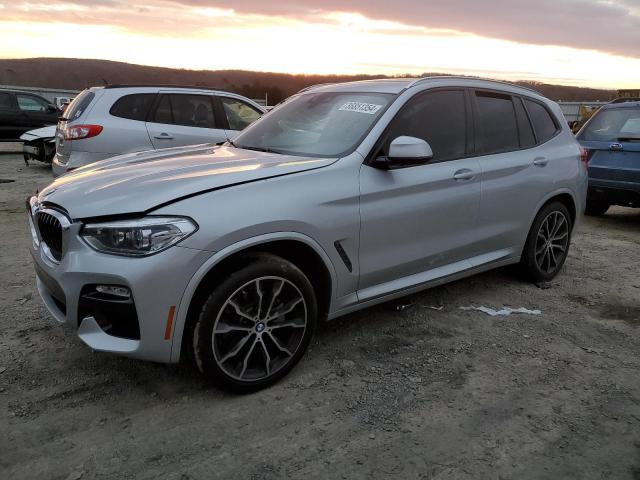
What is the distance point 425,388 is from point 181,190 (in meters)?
1.81

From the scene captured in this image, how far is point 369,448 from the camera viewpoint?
8.47ft

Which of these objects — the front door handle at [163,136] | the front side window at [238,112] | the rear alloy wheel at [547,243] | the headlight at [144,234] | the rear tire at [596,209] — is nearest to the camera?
the headlight at [144,234]

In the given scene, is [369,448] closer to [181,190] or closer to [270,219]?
[270,219]

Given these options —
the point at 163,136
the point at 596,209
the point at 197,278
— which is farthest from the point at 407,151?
the point at 596,209

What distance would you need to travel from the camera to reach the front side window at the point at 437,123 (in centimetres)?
367

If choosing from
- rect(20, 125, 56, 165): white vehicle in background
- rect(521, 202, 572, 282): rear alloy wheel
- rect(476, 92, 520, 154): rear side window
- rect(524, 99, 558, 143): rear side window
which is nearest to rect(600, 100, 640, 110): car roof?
rect(524, 99, 558, 143): rear side window

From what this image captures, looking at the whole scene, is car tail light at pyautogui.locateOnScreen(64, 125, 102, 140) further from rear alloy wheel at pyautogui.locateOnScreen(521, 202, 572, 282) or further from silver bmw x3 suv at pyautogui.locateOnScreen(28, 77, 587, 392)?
rear alloy wheel at pyautogui.locateOnScreen(521, 202, 572, 282)

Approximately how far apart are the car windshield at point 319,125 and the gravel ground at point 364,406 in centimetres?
135

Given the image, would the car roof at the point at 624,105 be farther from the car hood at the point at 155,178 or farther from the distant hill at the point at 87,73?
the distant hill at the point at 87,73

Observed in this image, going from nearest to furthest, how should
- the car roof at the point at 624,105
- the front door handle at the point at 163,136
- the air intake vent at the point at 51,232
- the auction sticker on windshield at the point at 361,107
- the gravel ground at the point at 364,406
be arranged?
the gravel ground at the point at 364,406 < the air intake vent at the point at 51,232 < the auction sticker on windshield at the point at 361,107 < the front door handle at the point at 163,136 < the car roof at the point at 624,105

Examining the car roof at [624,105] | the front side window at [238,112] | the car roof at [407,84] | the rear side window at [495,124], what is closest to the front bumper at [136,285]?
the car roof at [407,84]

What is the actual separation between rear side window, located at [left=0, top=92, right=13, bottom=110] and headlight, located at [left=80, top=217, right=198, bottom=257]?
44.4 feet

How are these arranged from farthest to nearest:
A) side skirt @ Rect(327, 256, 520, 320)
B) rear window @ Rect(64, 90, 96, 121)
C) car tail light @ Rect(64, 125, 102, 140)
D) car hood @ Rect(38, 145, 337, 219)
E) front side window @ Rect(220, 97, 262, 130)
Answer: front side window @ Rect(220, 97, 262, 130)
rear window @ Rect(64, 90, 96, 121)
car tail light @ Rect(64, 125, 102, 140)
side skirt @ Rect(327, 256, 520, 320)
car hood @ Rect(38, 145, 337, 219)

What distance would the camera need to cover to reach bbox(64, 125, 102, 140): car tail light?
22.5 ft
